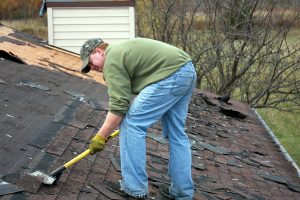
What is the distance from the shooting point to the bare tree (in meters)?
14.6

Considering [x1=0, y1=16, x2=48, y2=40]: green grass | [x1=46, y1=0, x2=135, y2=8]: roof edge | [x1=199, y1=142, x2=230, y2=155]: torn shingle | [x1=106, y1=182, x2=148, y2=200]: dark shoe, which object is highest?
[x1=46, y1=0, x2=135, y2=8]: roof edge

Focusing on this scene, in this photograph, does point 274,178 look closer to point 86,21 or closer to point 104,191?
point 104,191

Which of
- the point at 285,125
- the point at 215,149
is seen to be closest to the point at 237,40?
the point at 285,125

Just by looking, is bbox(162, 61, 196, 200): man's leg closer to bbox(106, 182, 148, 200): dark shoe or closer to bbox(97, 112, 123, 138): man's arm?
bbox(106, 182, 148, 200): dark shoe

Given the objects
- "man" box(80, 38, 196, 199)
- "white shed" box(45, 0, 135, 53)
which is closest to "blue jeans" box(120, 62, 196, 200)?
"man" box(80, 38, 196, 199)

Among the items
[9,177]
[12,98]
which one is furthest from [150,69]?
[12,98]

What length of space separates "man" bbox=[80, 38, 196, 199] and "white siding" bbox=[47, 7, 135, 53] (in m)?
6.09

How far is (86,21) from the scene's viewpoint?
31.6 feet

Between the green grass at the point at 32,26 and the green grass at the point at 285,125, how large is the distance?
1076 cm

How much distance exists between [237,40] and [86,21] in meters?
6.71

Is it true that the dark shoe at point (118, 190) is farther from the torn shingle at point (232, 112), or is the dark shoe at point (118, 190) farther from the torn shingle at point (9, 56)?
the torn shingle at point (232, 112)

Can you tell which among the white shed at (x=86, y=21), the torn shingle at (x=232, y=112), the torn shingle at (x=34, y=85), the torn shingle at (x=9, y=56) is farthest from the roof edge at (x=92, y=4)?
the torn shingle at (x=34, y=85)

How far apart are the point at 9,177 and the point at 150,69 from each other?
127 centimetres

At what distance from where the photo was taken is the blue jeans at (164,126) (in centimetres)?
334
